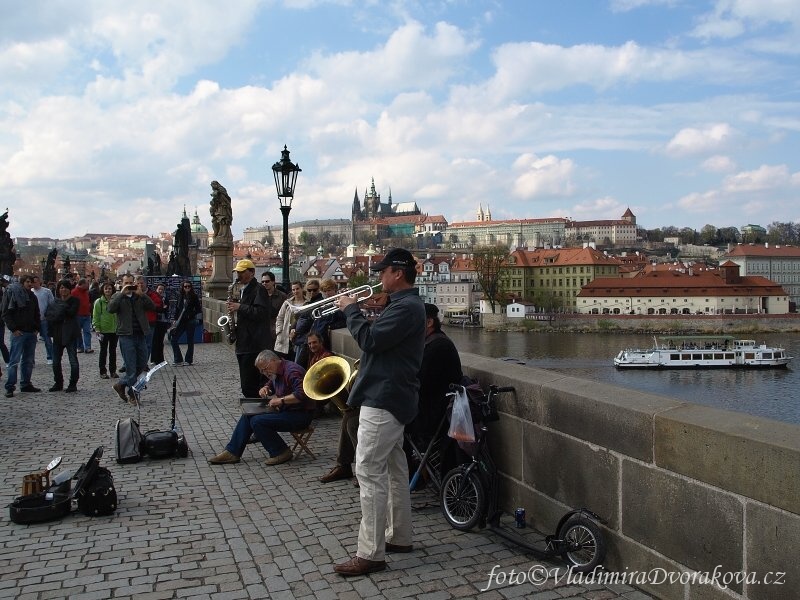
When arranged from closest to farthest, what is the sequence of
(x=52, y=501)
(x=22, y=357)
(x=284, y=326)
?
(x=52, y=501) < (x=284, y=326) < (x=22, y=357)

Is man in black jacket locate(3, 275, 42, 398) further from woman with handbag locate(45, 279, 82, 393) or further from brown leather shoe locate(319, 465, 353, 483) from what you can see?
brown leather shoe locate(319, 465, 353, 483)

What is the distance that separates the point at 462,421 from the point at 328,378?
7.14 feet

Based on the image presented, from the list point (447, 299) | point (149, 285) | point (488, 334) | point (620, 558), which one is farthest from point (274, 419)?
point (447, 299)

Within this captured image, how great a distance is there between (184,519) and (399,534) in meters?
1.61

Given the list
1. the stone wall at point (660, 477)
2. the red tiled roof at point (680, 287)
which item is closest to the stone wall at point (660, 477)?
the stone wall at point (660, 477)

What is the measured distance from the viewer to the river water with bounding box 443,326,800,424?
132 ft

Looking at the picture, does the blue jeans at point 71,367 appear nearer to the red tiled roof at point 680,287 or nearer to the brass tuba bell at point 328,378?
the brass tuba bell at point 328,378

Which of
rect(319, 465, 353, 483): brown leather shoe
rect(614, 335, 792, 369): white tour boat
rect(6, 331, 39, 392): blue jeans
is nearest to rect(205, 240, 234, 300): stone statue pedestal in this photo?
rect(6, 331, 39, 392): blue jeans

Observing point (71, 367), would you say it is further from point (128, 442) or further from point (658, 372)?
point (658, 372)

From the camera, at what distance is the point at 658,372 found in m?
54.2

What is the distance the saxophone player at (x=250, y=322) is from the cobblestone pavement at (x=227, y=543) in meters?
1.05

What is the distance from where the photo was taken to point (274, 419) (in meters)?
6.63

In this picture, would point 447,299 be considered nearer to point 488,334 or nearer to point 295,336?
point 488,334

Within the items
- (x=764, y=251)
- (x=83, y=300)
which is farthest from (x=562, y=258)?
(x=83, y=300)
